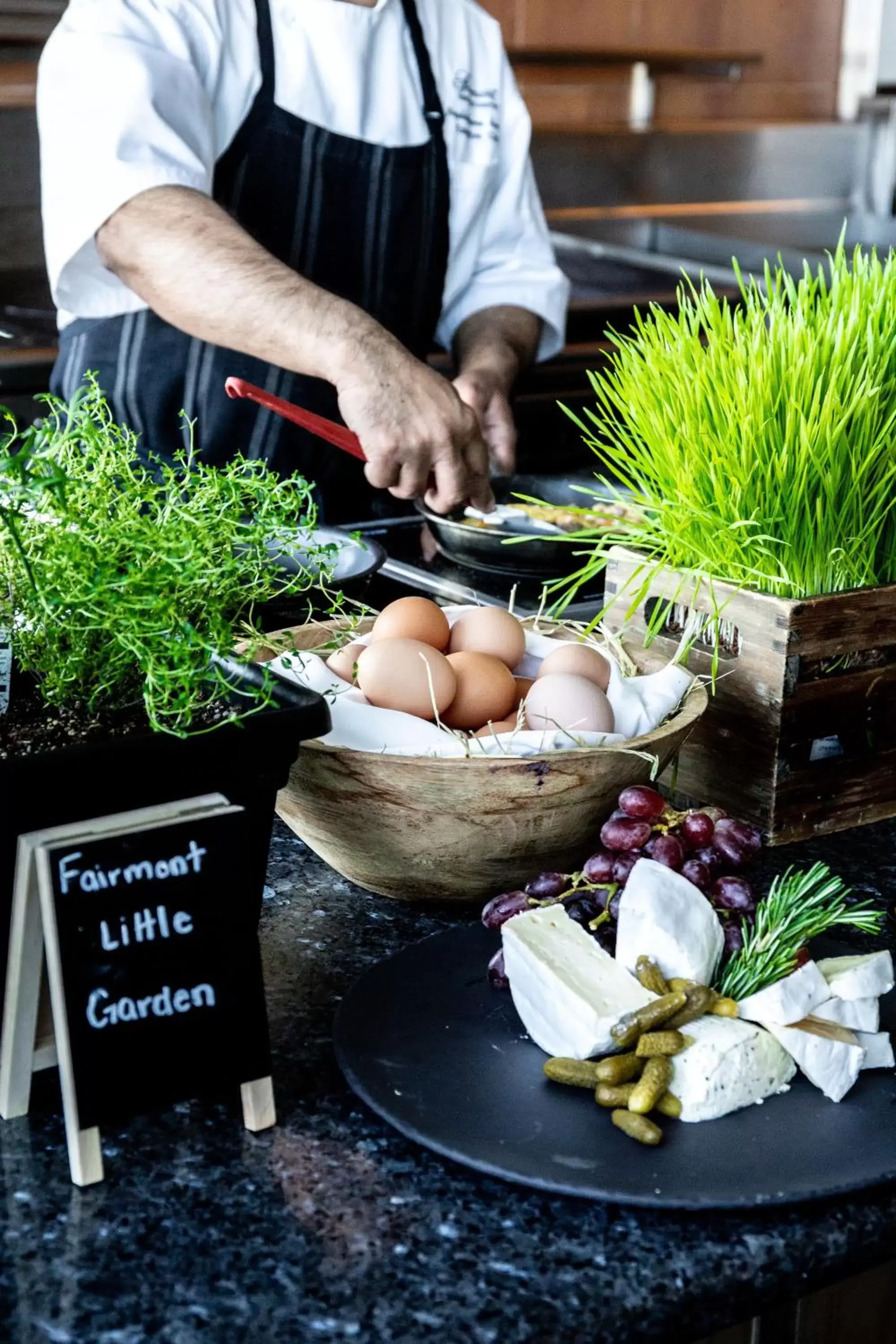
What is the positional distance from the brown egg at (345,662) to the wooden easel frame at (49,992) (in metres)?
0.30

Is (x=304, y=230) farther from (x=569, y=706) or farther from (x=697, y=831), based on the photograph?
(x=697, y=831)

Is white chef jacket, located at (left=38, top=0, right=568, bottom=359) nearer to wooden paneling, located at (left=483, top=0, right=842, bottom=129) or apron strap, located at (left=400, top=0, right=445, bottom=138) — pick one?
apron strap, located at (left=400, top=0, right=445, bottom=138)

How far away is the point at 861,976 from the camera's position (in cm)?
81

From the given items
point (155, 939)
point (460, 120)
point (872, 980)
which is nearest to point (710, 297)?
point (872, 980)

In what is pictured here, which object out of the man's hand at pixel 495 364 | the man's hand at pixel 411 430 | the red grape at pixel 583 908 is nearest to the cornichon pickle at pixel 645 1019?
the red grape at pixel 583 908

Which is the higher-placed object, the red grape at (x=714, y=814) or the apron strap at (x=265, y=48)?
the apron strap at (x=265, y=48)

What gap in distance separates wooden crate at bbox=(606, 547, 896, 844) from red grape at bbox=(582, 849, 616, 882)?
0.25 m

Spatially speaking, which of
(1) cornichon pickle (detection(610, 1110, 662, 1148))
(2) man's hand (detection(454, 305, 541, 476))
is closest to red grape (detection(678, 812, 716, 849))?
(1) cornichon pickle (detection(610, 1110, 662, 1148))

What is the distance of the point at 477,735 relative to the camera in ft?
3.30

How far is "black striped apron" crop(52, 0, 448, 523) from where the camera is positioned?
7.84 feet

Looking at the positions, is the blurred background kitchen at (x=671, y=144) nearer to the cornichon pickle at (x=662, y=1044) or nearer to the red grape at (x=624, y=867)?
the red grape at (x=624, y=867)

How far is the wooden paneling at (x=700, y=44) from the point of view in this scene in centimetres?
379

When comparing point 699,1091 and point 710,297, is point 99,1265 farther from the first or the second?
point 710,297

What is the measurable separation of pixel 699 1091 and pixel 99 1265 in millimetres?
304
